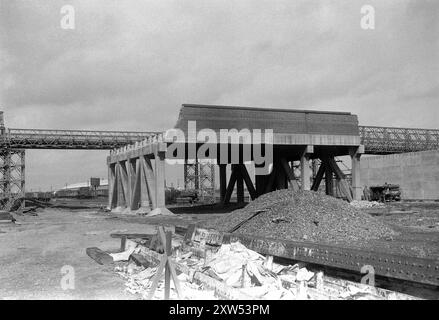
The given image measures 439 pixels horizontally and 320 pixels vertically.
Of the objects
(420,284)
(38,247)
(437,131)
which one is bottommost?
(38,247)

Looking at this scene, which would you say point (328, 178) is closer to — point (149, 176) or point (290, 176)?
point (290, 176)

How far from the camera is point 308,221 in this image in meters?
12.9

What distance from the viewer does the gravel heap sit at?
12281mm

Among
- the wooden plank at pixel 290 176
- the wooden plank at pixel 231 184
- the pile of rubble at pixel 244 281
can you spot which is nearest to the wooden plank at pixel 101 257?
the pile of rubble at pixel 244 281

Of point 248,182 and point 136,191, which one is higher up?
point 248,182

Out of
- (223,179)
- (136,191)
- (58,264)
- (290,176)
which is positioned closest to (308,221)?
(58,264)

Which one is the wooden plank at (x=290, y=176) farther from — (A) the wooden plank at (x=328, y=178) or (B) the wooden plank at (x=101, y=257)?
(B) the wooden plank at (x=101, y=257)

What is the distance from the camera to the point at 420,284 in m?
6.71

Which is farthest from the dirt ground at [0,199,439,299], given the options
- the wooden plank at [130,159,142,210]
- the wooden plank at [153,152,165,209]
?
the wooden plank at [130,159,142,210]

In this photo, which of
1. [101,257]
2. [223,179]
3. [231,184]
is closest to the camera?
[101,257]

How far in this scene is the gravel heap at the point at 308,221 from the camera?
12.3 m

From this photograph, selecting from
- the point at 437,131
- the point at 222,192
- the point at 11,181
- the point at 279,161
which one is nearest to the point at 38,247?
the point at 279,161
